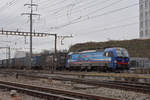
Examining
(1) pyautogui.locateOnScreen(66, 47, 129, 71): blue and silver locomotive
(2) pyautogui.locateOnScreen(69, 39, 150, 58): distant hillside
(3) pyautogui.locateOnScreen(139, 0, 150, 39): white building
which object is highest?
(3) pyautogui.locateOnScreen(139, 0, 150, 39): white building

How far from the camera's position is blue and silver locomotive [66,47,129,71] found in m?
29.2

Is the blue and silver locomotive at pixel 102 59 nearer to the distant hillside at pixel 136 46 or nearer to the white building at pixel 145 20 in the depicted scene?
the distant hillside at pixel 136 46

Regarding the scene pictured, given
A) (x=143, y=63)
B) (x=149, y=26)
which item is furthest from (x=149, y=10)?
(x=143, y=63)

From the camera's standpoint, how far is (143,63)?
1644 inches

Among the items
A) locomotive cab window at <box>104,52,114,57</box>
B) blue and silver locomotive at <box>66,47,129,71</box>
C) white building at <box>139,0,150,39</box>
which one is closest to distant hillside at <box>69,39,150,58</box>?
white building at <box>139,0,150,39</box>

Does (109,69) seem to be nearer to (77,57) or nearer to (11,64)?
(77,57)

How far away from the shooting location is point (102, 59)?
31.2 metres

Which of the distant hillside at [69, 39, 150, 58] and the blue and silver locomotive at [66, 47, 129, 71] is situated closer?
the blue and silver locomotive at [66, 47, 129, 71]

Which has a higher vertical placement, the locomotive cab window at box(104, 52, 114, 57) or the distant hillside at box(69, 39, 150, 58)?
the distant hillside at box(69, 39, 150, 58)

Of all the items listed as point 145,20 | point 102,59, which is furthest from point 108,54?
point 145,20

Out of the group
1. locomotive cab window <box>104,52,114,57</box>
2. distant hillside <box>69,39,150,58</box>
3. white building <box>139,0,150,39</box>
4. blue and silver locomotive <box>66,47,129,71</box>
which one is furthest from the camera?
white building <box>139,0,150,39</box>

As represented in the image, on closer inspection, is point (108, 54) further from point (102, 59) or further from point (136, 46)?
point (136, 46)

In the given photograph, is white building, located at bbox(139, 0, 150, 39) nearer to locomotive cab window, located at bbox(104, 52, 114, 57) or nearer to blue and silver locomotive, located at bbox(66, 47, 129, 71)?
blue and silver locomotive, located at bbox(66, 47, 129, 71)

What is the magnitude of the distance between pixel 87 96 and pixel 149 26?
7110 cm
